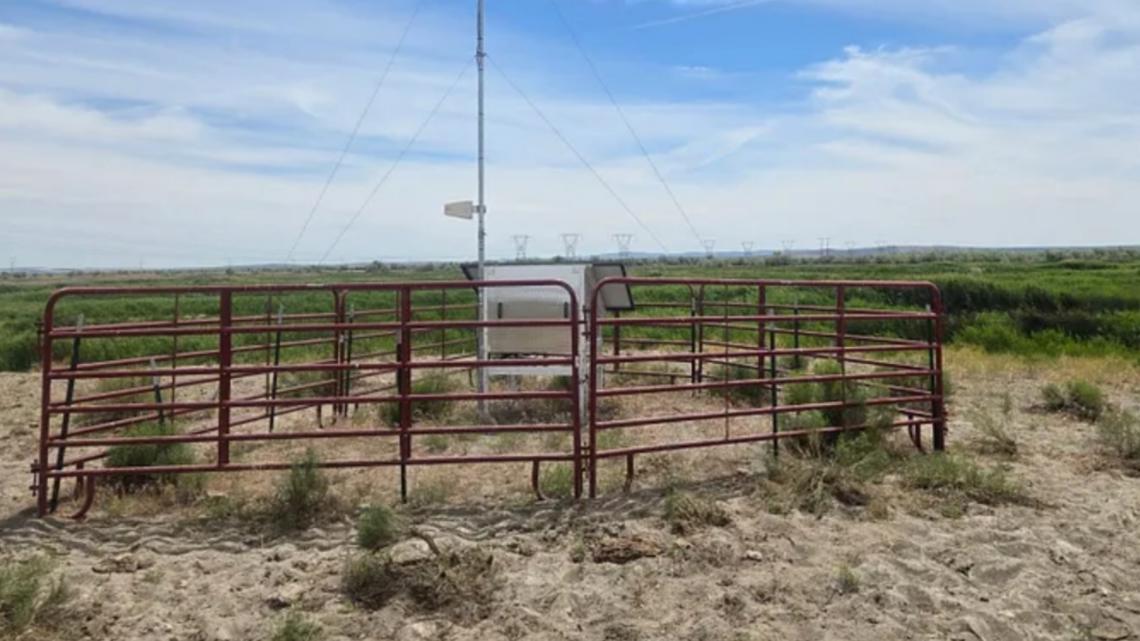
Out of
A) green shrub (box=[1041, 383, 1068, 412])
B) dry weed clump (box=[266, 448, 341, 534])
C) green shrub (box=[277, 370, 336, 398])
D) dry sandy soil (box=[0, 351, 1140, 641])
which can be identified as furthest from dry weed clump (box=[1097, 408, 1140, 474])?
green shrub (box=[277, 370, 336, 398])

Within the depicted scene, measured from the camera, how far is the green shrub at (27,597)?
154 inches

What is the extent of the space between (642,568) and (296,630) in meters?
1.97

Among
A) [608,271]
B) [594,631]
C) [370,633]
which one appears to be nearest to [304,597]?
[370,633]

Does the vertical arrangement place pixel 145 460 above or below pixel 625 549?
above

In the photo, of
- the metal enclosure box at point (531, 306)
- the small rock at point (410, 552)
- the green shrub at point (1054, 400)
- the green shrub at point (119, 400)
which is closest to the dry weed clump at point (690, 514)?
the small rock at point (410, 552)

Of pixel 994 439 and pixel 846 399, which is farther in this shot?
pixel 994 439

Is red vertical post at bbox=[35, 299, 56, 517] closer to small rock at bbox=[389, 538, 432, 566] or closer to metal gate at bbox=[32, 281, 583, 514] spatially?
metal gate at bbox=[32, 281, 583, 514]

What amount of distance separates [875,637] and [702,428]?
4.43 m

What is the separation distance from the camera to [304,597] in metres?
4.35

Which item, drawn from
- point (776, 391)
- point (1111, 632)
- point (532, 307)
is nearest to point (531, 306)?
point (532, 307)

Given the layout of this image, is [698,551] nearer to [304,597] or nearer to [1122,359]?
[304,597]

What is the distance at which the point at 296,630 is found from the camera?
3859 mm

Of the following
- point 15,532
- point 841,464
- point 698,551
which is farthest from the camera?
point 841,464

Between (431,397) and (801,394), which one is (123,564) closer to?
(431,397)
